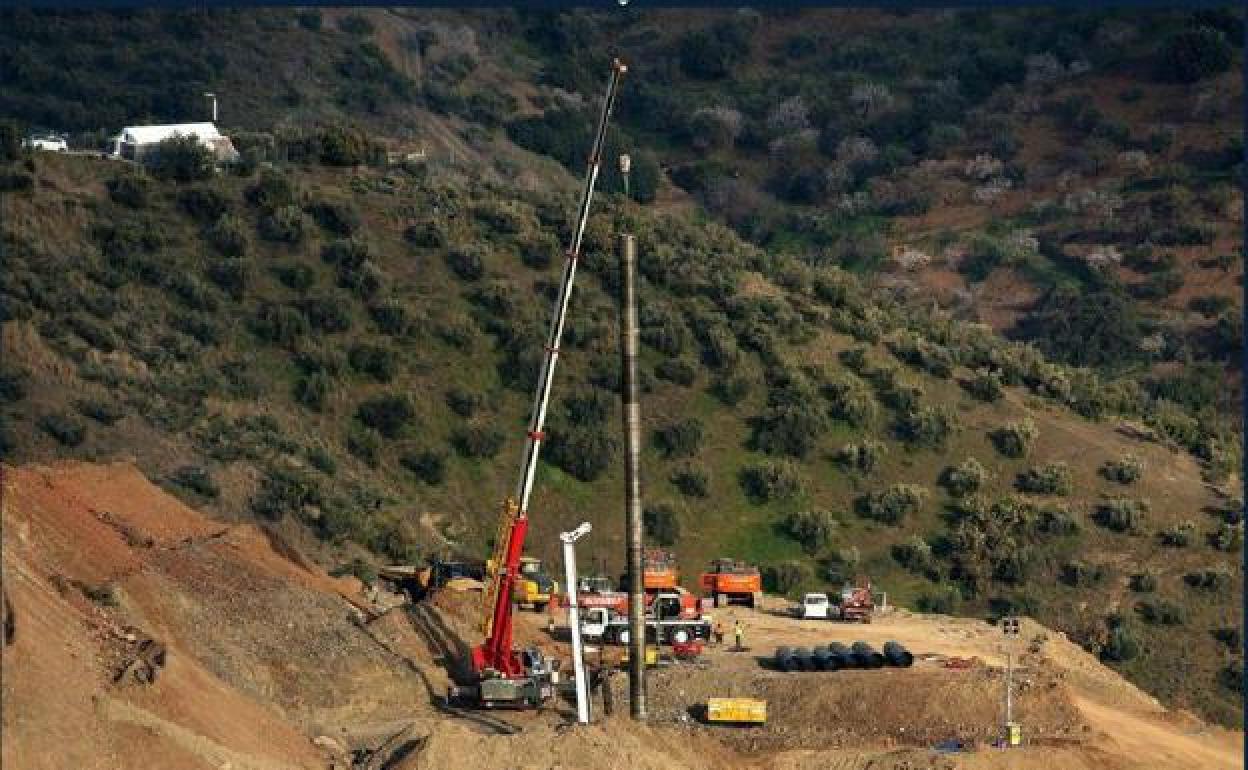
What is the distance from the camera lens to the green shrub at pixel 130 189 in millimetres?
109438

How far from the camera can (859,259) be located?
15838cm

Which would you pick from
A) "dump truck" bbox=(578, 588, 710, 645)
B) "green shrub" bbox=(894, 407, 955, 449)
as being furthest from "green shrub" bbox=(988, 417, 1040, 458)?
"dump truck" bbox=(578, 588, 710, 645)

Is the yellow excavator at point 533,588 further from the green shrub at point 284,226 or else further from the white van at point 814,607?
the green shrub at point 284,226

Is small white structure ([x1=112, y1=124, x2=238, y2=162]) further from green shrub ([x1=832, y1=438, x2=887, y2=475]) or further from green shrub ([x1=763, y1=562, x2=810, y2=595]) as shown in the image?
green shrub ([x1=763, y1=562, x2=810, y2=595])

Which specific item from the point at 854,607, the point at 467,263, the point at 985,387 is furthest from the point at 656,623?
the point at 467,263

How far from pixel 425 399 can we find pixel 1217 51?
273 ft

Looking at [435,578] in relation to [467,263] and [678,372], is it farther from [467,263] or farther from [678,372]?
[467,263]

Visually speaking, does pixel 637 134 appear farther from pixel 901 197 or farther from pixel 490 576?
pixel 490 576

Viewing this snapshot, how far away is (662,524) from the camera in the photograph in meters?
96.8

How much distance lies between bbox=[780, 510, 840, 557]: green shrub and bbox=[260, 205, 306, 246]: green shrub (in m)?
22.9

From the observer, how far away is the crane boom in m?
67.6

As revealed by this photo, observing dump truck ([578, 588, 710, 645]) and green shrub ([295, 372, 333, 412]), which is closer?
dump truck ([578, 588, 710, 645])

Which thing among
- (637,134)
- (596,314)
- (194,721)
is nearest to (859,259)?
(637,134)

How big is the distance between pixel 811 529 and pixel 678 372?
10.2 m
